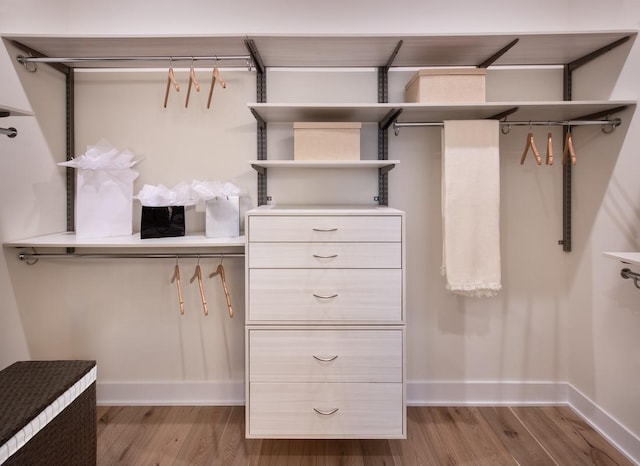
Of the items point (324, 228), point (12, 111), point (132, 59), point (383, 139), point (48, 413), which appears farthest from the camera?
point (383, 139)

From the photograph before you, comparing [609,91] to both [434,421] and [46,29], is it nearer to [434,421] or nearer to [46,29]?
[434,421]

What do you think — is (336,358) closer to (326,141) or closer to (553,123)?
(326,141)

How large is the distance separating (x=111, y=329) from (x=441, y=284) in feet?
6.17

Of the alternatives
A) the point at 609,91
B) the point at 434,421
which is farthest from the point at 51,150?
the point at 609,91

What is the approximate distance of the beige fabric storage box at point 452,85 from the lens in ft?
6.36

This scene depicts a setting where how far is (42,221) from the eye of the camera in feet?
6.87

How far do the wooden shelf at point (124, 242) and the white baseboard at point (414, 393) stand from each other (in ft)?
2.88

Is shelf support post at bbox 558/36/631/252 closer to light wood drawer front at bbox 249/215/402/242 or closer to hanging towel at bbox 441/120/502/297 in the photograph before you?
hanging towel at bbox 441/120/502/297

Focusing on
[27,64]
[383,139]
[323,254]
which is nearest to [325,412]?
[323,254]

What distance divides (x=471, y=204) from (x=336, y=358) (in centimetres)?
99

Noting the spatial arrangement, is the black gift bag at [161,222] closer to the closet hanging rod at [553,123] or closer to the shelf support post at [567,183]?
the closet hanging rod at [553,123]

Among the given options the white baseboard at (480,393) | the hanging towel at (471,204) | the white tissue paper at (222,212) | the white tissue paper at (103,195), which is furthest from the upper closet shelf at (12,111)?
the white baseboard at (480,393)

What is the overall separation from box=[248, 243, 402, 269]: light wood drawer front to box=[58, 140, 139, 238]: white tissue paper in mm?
752

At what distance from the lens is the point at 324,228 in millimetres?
1806
